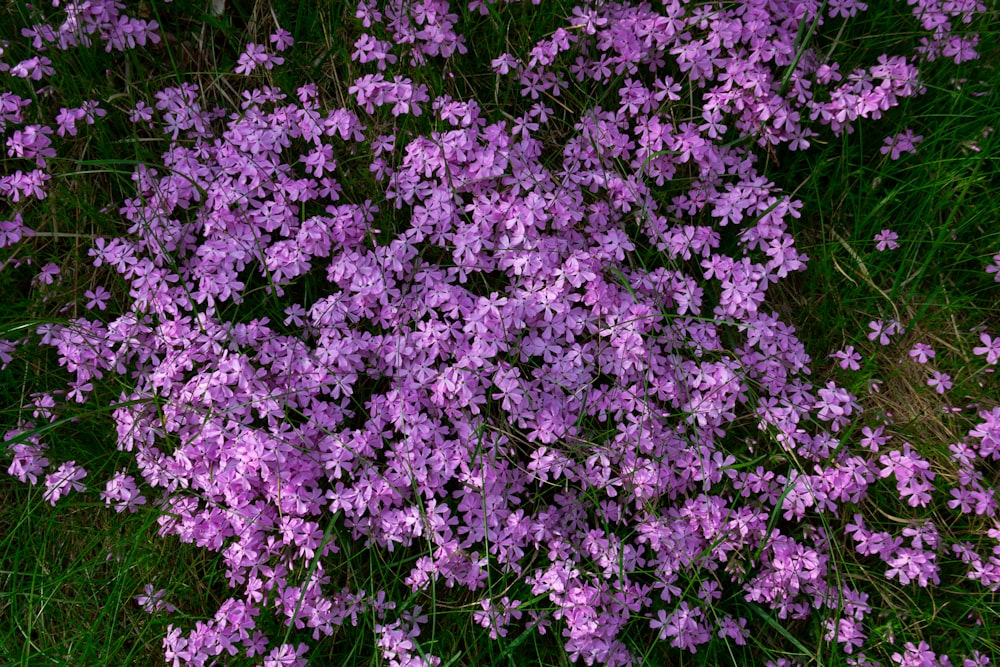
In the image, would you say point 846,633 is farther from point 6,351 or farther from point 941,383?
point 6,351

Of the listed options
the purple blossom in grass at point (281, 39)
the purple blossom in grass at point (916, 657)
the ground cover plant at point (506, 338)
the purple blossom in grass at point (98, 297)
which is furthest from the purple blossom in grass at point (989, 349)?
the purple blossom in grass at point (98, 297)

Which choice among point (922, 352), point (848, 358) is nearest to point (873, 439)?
point (848, 358)

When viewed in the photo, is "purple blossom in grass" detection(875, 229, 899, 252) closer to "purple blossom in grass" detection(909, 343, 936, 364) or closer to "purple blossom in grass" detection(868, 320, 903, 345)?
"purple blossom in grass" detection(868, 320, 903, 345)

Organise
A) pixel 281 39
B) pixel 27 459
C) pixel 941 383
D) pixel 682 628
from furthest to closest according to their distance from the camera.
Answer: pixel 281 39 < pixel 941 383 < pixel 27 459 < pixel 682 628

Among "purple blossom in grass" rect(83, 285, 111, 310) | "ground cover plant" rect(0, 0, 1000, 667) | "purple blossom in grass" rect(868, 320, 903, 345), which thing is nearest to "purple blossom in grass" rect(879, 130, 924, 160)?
"ground cover plant" rect(0, 0, 1000, 667)

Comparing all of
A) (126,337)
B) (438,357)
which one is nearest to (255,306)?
(126,337)

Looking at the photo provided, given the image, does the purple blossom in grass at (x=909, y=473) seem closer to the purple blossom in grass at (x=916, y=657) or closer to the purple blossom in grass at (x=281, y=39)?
the purple blossom in grass at (x=916, y=657)
